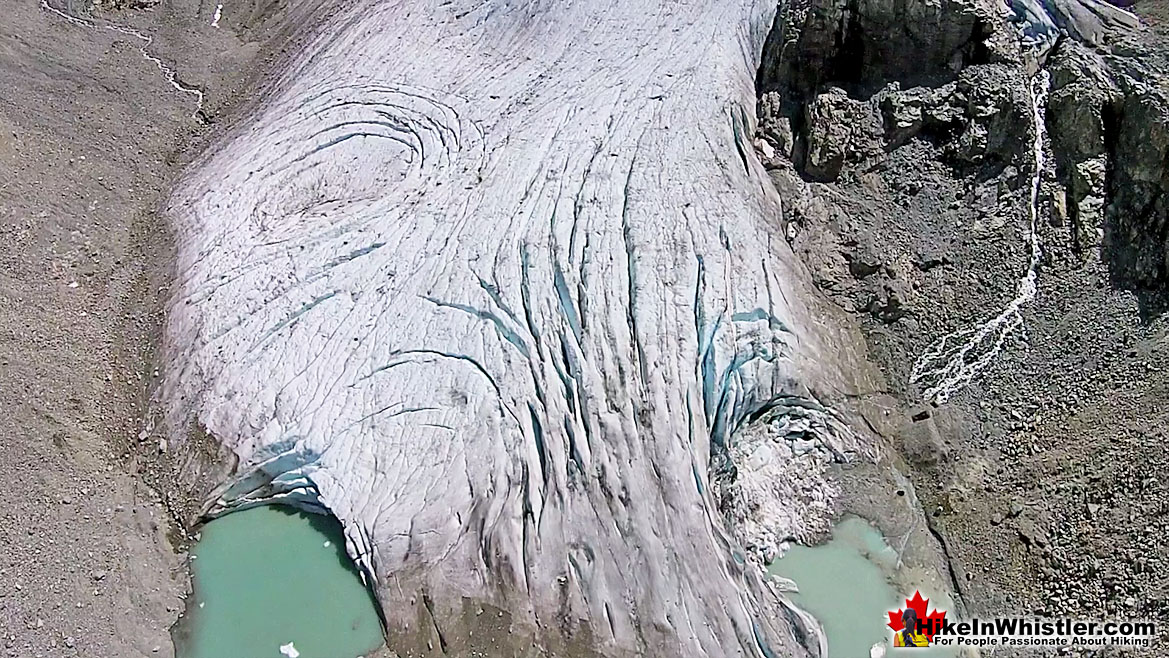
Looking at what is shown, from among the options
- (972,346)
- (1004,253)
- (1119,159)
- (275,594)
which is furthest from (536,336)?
(1119,159)

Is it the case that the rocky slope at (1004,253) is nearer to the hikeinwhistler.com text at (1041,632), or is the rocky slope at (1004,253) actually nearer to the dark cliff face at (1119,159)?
the dark cliff face at (1119,159)

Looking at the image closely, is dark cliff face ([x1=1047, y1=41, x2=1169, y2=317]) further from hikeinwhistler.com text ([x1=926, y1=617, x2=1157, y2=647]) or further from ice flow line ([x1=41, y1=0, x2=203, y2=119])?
ice flow line ([x1=41, y1=0, x2=203, y2=119])

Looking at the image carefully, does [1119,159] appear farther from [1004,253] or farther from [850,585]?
[850,585]

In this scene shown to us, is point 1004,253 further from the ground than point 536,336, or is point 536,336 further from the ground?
point 536,336

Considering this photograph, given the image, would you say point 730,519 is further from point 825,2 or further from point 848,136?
point 825,2

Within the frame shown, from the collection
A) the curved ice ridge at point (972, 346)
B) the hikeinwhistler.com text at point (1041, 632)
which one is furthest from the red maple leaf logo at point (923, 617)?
the curved ice ridge at point (972, 346)

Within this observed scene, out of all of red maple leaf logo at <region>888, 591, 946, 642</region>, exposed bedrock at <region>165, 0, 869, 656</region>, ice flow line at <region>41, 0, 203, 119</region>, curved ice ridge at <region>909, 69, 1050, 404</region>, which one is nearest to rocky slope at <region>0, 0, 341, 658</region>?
ice flow line at <region>41, 0, 203, 119</region>
